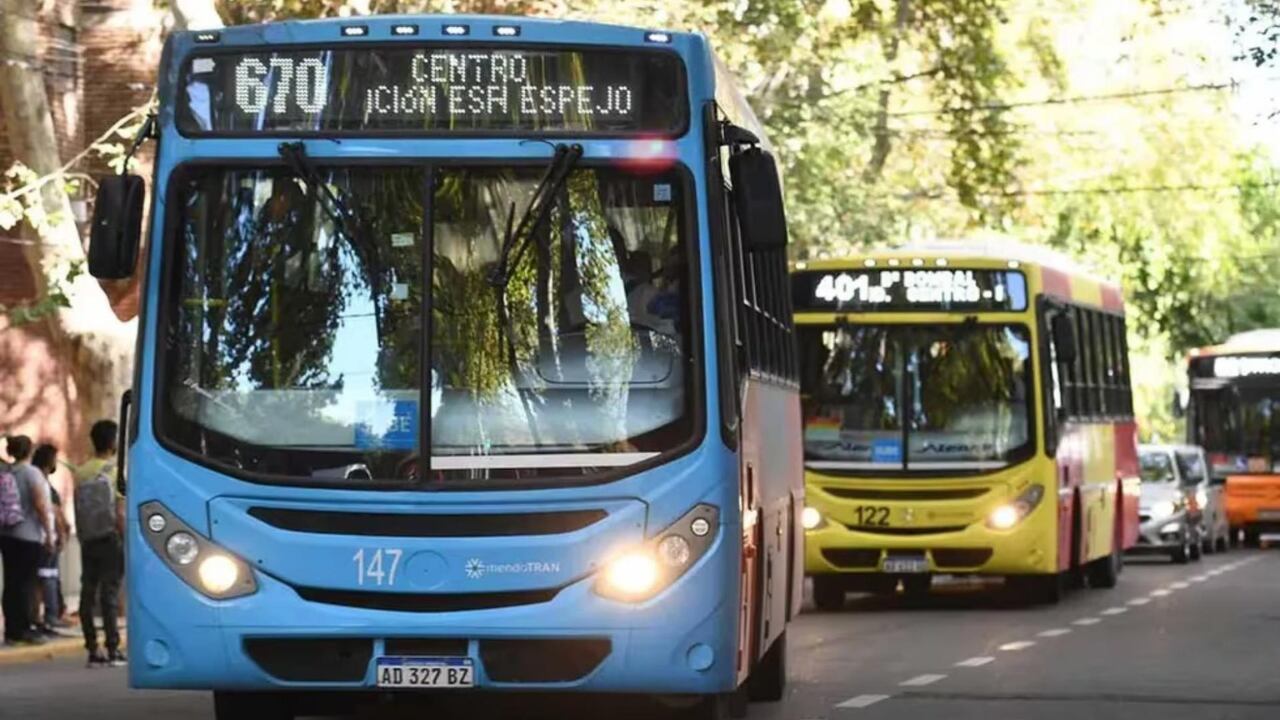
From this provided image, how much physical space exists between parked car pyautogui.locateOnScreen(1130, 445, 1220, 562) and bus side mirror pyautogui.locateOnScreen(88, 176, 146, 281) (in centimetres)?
3089

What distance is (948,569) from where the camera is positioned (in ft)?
88.8

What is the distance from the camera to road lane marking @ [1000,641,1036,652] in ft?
71.7

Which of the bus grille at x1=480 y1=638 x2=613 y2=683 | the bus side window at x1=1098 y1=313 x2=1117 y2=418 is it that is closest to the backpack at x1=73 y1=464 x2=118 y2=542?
the bus grille at x1=480 y1=638 x2=613 y2=683

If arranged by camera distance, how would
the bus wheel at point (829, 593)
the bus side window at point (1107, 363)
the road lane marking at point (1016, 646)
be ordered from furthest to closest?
the bus side window at point (1107, 363) < the bus wheel at point (829, 593) < the road lane marking at point (1016, 646)

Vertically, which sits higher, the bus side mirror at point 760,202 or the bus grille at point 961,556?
the bus side mirror at point 760,202

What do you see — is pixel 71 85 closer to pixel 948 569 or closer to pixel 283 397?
pixel 948 569

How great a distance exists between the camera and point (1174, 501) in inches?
1667

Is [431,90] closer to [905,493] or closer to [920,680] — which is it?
[920,680]

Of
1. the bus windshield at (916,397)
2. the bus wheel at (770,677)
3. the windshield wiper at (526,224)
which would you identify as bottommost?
the bus wheel at (770,677)

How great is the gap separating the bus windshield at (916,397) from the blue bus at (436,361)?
13877 mm

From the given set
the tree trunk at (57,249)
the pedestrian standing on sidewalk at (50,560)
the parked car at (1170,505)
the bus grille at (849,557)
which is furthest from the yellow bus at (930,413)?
the parked car at (1170,505)

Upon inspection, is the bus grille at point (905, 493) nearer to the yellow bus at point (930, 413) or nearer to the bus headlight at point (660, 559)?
the yellow bus at point (930, 413)

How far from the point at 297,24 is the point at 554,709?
436 centimetres

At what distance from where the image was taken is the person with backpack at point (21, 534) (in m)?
23.5
